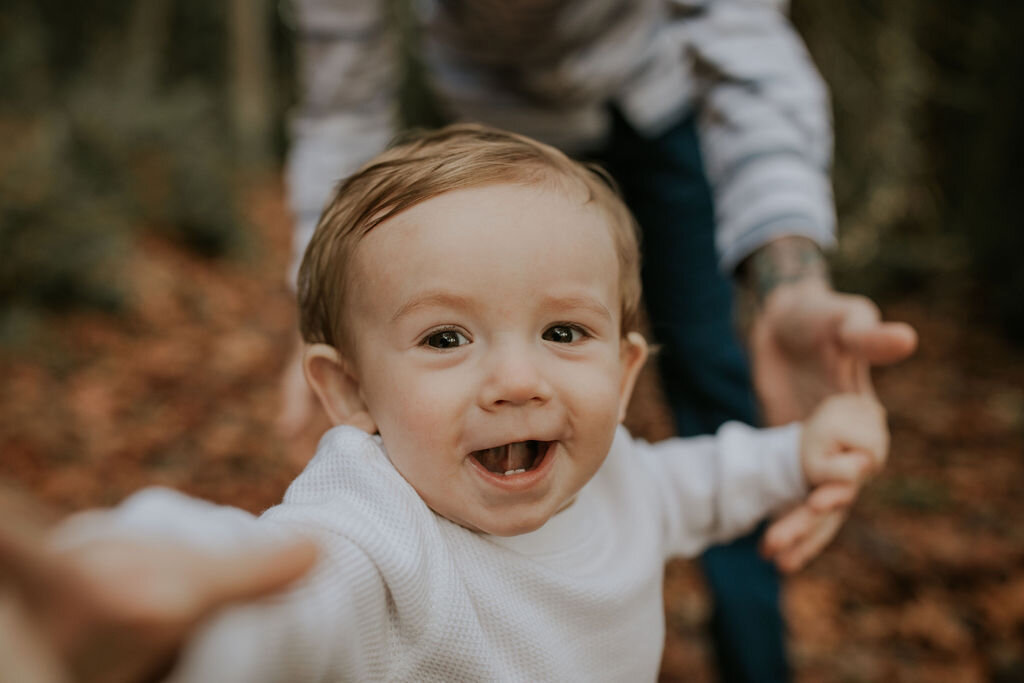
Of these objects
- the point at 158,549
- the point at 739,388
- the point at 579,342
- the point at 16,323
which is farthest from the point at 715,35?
the point at 16,323

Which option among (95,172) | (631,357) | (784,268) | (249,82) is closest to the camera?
(631,357)

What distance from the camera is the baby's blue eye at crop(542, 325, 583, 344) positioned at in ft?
3.53

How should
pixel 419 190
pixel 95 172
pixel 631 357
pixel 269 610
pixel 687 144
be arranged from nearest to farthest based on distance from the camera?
1. pixel 269 610
2. pixel 419 190
3. pixel 631 357
4. pixel 687 144
5. pixel 95 172

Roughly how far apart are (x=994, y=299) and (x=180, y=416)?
499cm

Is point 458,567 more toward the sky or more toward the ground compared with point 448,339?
more toward the ground

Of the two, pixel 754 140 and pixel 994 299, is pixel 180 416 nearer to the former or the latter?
pixel 754 140

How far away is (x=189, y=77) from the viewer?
12234 millimetres

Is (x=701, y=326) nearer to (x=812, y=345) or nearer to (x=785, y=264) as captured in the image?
(x=785, y=264)

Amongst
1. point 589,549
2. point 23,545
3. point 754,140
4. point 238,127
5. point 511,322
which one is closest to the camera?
point 23,545

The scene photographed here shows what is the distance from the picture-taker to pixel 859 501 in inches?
147

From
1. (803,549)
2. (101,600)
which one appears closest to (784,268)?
(803,549)

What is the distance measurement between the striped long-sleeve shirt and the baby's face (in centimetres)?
79

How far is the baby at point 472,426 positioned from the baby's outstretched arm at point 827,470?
269mm

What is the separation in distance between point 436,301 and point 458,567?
328 mm
